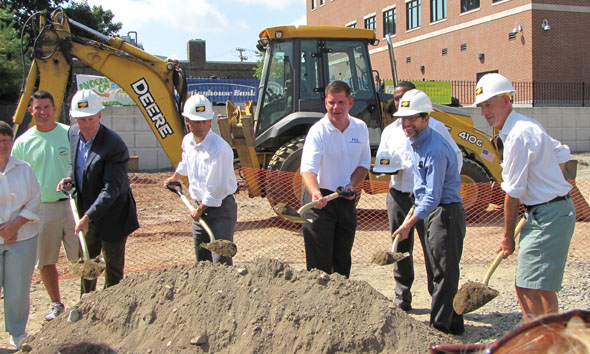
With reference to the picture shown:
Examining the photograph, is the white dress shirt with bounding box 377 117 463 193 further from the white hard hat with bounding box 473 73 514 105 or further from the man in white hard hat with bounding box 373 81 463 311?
the white hard hat with bounding box 473 73 514 105

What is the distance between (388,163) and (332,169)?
69 cm

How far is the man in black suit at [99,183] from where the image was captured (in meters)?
4.11

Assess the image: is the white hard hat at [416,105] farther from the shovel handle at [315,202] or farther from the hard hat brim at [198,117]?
the hard hat brim at [198,117]

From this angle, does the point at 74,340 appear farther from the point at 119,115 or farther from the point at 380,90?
the point at 119,115

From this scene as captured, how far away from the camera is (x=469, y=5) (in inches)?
1260

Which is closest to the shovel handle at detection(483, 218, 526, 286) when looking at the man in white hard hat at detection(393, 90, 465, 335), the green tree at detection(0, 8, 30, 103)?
the man in white hard hat at detection(393, 90, 465, 335)

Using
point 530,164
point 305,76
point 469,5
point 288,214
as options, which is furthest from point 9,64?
point 469,5

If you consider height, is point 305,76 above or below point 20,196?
above

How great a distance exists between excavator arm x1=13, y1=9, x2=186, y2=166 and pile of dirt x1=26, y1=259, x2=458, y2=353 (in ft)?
16.7

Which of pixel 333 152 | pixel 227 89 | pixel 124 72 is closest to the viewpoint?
pixel 333 152

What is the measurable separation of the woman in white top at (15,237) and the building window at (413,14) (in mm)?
35189

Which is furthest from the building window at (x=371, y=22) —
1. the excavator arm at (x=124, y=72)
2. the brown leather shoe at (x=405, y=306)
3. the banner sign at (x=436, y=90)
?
the brown leather shoe at (x=405, y=306)

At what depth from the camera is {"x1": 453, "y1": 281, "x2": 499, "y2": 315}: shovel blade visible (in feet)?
11.1

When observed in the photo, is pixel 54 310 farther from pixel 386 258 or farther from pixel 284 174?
pixel 284 174
